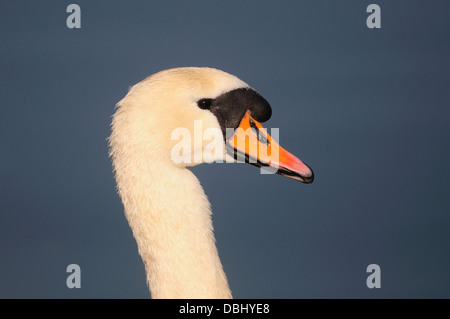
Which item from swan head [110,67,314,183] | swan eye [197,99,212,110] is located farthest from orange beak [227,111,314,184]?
swan eye [197,99,212,110]

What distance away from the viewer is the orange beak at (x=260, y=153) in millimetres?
1929

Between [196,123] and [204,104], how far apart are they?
0.24ft

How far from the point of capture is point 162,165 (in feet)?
6.00

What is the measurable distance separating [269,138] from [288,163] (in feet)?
0.42

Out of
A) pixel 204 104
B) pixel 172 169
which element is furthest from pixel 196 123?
pixel 172 169

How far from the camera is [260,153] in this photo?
1.95 m

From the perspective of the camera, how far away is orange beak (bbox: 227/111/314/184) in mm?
1929

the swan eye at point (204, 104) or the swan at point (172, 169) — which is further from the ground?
the swan eye at point (204, 104)

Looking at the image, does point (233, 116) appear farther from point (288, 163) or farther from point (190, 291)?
point (190, 291)

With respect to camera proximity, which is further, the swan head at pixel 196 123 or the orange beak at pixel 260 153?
the orange beak at pixel 260 153

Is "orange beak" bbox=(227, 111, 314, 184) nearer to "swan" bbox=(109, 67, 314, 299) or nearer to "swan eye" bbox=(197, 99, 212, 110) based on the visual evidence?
"swan" bbox=(109, 67, 314, 299)

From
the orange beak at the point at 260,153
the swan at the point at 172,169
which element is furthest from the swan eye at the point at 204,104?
the orange beak at the point at 260,153

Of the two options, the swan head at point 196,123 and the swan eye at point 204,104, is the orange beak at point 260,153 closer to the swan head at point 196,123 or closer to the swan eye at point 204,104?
the swan head at point 196,123
